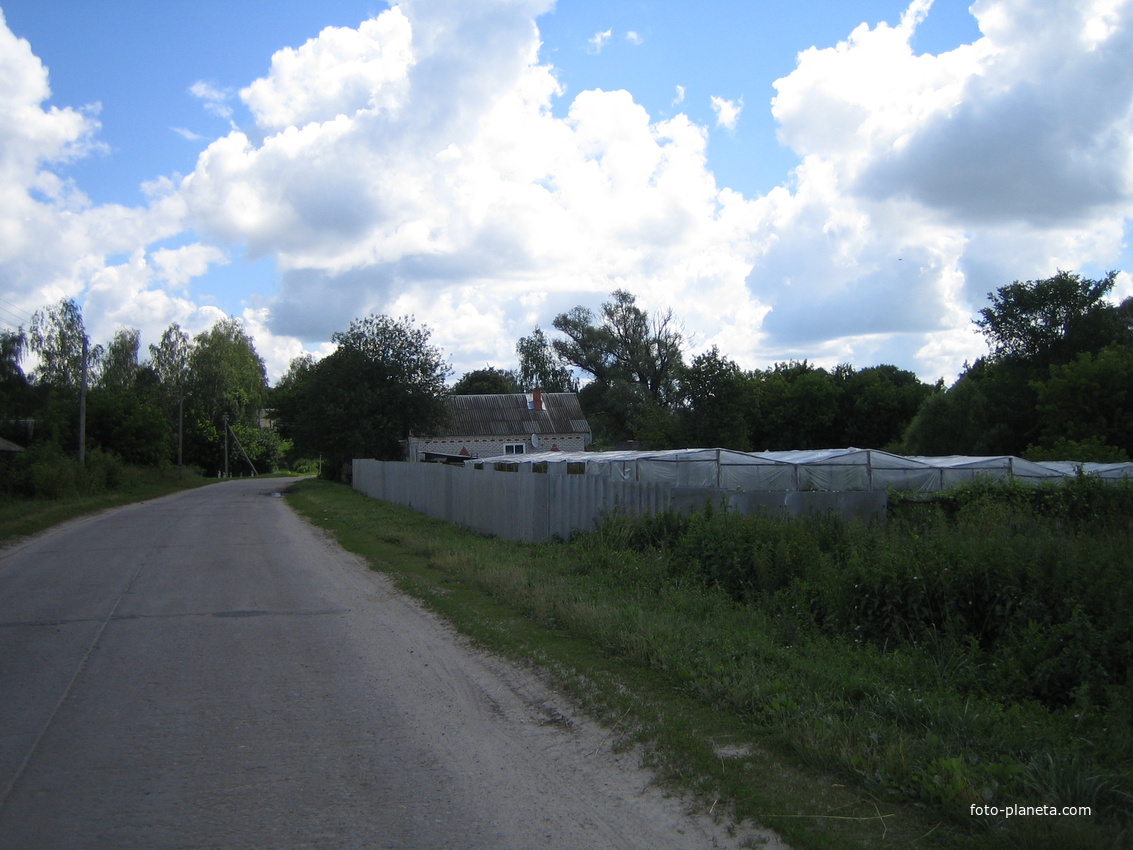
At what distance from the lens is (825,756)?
196 inches

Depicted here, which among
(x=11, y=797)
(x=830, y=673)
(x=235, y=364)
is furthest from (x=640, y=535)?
(x=235, y=364)

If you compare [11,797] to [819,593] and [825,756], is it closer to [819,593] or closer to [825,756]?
[825,756]

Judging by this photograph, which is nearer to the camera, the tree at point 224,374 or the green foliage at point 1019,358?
the green foliage at point 1019,358

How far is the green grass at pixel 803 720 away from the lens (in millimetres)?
4285

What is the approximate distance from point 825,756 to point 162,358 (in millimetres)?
74690

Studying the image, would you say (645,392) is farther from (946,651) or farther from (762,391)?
(946,651)

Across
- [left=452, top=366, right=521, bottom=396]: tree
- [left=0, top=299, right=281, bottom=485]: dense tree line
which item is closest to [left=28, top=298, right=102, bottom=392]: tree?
[left=0, top=299, right=281, bottom=485]: dense tree line

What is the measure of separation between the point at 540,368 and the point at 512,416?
25.4 m

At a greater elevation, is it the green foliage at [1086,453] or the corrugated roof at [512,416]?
the corrugated roof at [512,416]

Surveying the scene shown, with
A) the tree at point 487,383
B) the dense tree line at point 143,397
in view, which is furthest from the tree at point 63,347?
the tree at point 487,383

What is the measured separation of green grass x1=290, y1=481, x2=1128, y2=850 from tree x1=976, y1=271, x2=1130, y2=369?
4309 centimetres

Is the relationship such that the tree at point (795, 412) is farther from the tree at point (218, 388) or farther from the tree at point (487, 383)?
the tree at point (218, 388)

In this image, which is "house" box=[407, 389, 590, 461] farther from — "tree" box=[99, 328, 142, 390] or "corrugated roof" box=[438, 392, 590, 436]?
"tree" box=[99, 328, 142, 390]

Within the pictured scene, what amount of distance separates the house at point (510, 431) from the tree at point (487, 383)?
28743mm
